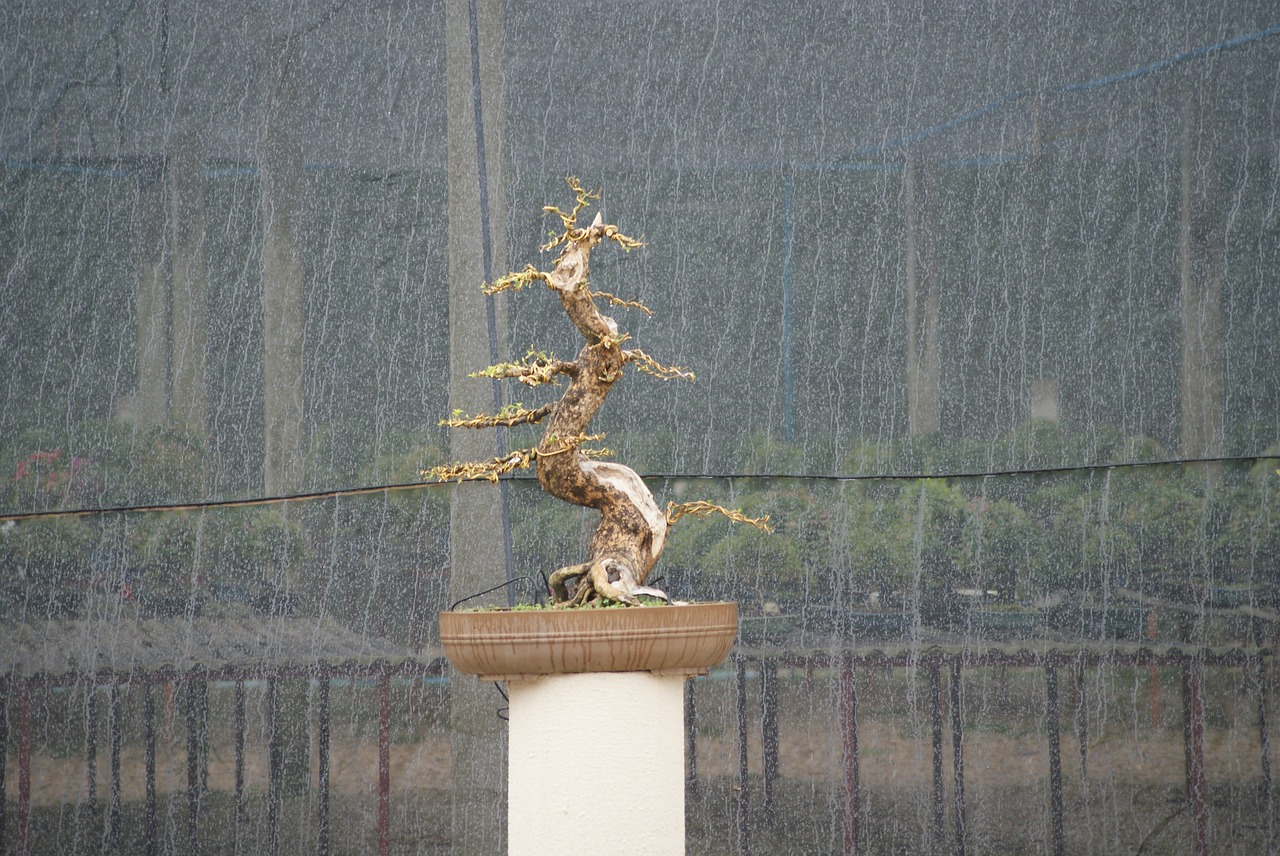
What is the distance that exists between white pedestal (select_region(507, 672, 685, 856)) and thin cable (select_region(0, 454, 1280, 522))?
108 centimetres

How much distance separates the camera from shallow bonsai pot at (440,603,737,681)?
1361 mm

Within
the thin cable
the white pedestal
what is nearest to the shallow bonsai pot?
the white pedestal

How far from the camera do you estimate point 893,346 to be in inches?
100

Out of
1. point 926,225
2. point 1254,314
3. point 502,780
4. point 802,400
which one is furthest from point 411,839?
point 1254,314

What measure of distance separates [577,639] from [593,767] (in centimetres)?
14

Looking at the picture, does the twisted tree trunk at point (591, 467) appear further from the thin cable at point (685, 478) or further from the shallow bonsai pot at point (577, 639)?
the thin cable at point (685, 478)

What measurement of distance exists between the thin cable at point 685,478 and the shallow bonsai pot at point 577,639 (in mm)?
1060

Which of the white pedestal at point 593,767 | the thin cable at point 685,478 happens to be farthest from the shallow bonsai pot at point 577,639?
the thin cable at point 685,478

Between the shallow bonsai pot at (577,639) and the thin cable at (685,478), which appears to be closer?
the shallow bonsai pot at (577,639)

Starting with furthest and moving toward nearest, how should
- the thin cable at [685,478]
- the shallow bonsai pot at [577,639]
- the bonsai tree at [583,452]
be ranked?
the thin cable at [685,478]
the bonsai tree at [583,452]
the shallow bonsai pot at [577,639]

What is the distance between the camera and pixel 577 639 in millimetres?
1364

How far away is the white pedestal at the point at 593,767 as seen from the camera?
137 centimetres

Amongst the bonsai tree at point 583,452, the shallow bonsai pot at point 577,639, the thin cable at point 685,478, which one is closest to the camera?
the shallow bonsai pot at point 577,639

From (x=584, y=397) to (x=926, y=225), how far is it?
4.16ft
